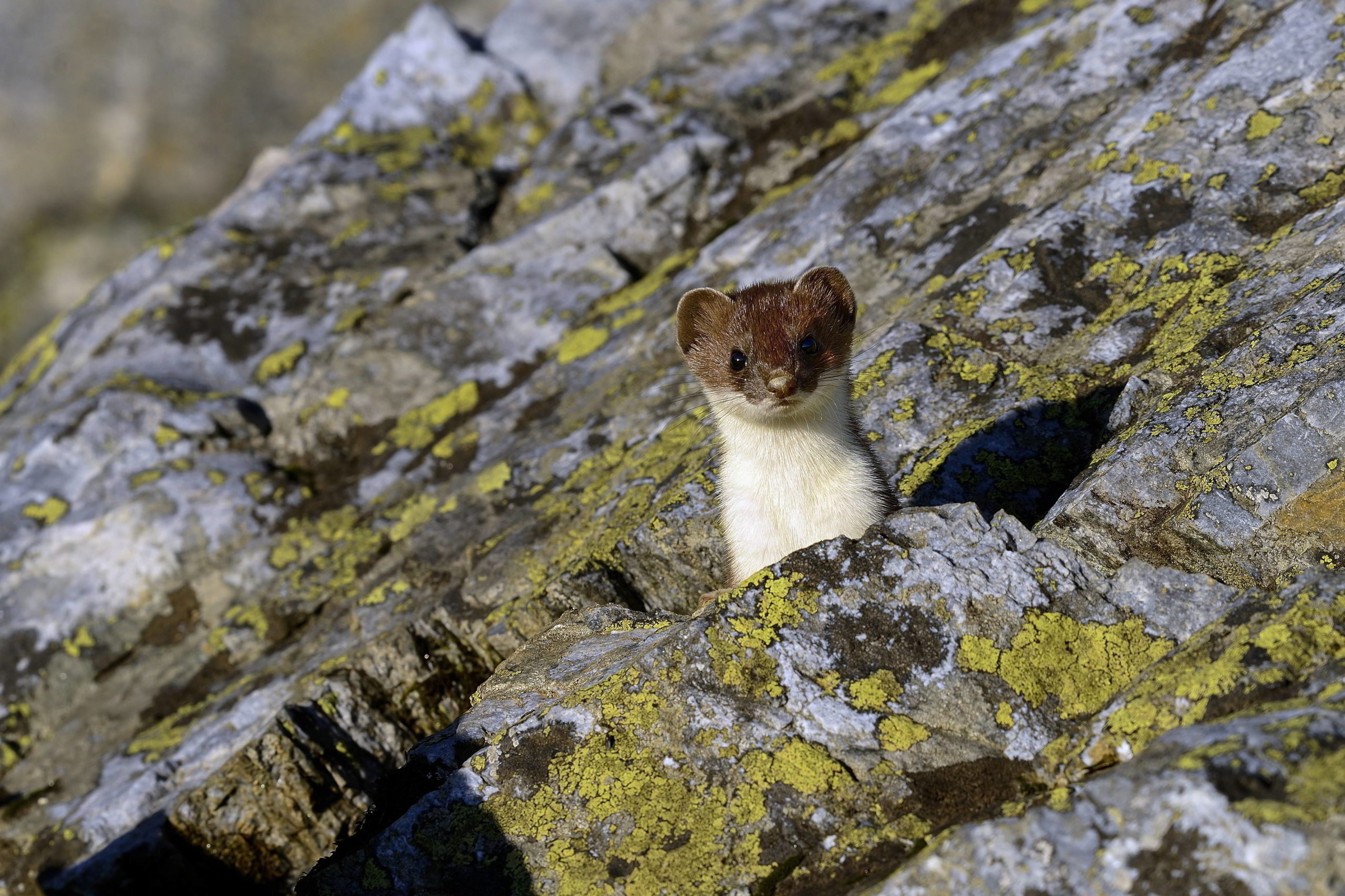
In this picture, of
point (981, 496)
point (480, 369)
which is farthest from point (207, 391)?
point (981, 496)

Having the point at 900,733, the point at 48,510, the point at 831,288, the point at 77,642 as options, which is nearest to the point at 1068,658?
the point at 900,733

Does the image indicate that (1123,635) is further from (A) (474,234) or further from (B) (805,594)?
(A) (474,234)

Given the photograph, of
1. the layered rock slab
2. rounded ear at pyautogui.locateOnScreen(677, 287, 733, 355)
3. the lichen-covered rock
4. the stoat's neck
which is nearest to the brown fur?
rounded ear at pyautogui.locateOnScreen(677, 287, 733, 355)

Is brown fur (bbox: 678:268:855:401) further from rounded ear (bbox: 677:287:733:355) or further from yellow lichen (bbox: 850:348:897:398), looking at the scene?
yellow lichen (bbox: 850:348:897:398)

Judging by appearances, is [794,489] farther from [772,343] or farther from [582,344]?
[582,344]

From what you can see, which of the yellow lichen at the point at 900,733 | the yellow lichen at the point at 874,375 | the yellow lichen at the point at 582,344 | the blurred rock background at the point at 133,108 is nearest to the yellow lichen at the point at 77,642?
the yellow lichen at the point at 582,344

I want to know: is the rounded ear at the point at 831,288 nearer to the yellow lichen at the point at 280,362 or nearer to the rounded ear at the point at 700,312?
the rounded ear at the point at 700,312

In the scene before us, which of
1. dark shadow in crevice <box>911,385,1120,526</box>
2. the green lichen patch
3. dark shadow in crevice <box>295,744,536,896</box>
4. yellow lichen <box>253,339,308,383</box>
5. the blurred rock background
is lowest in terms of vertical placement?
dark shadow in crevice <box>911,385,1120,526</box>
